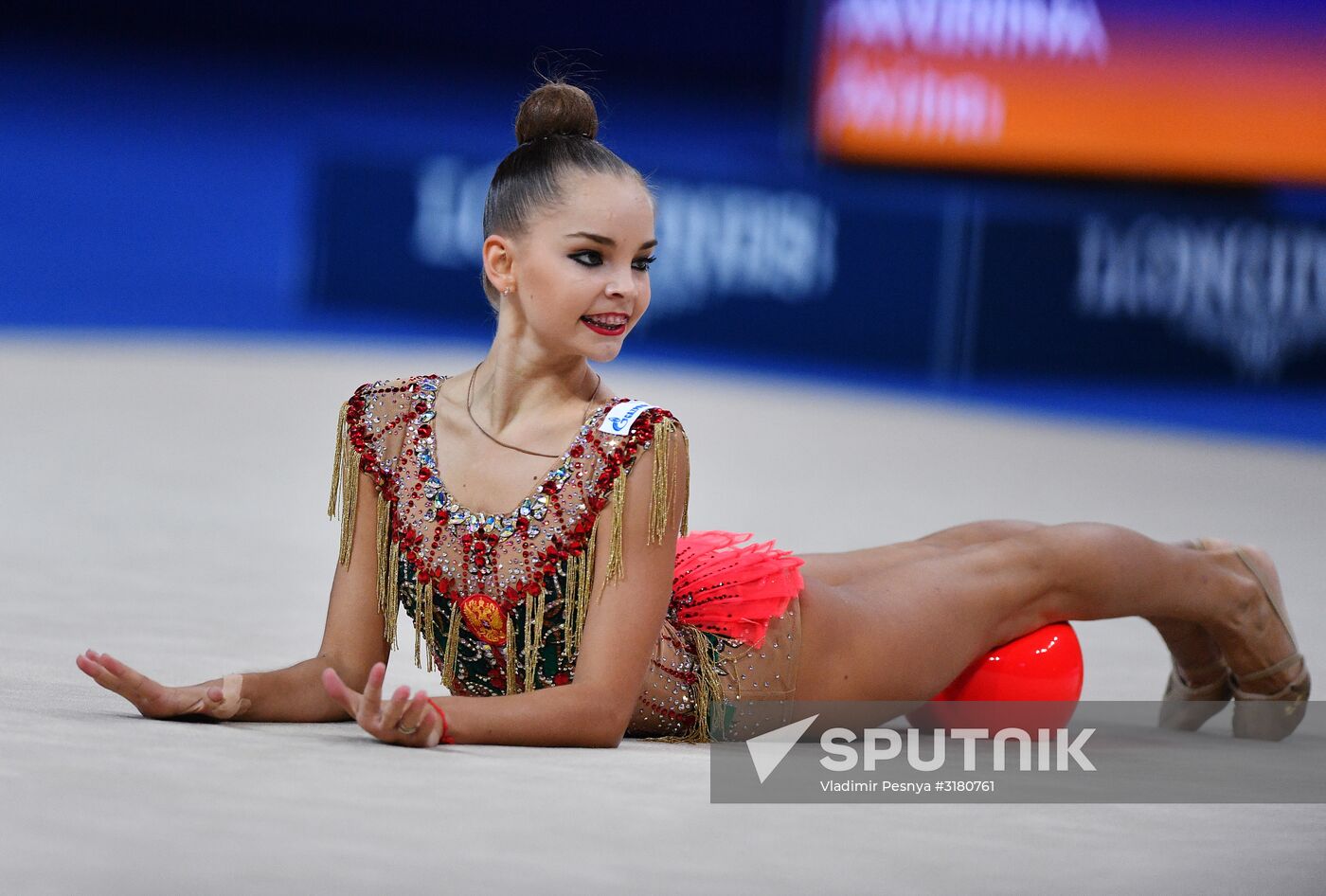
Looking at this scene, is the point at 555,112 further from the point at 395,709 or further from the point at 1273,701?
the point at 1273,701

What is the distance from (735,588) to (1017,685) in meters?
0.56

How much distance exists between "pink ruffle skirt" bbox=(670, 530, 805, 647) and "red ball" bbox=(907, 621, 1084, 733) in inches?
15.7

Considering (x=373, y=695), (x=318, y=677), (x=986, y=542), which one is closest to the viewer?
(x=373, y=695)

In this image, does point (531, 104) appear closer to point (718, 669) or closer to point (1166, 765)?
point (718, 669)

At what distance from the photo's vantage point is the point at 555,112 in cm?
258

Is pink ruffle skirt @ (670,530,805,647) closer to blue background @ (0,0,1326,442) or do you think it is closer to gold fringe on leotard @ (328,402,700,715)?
gold fringe on leotard @ (328,402,700,715)

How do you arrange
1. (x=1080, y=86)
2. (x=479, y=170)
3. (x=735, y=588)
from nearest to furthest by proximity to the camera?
(x=735, y=588), (x=1080, y=86), (x=479, y=170)

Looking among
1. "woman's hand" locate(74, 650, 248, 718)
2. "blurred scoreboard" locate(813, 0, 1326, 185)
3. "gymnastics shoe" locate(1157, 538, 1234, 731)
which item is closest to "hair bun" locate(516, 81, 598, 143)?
"woman's hand" locate(74, 650, 248, 718)

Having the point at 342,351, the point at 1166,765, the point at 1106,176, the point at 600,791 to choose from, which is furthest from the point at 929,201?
the point at 600,791

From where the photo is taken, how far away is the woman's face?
250 cm

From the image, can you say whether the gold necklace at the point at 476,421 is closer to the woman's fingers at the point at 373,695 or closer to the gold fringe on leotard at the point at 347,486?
the gold fringe on leotard at the point at 347,486

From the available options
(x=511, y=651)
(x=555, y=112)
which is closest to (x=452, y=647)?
(x=511, y=651)

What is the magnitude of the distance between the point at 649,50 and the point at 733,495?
1064 cm

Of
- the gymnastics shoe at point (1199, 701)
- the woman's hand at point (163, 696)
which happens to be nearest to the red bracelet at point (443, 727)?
the woman's hand at point (163, 696)
